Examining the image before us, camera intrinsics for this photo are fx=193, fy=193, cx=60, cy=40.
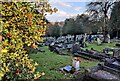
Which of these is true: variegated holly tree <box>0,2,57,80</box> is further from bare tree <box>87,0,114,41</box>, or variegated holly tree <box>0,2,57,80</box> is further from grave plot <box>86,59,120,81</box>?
bare tree <box>87,0,114,41</box>

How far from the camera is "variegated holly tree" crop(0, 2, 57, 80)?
10.3 ft

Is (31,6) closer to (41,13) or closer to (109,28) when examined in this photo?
(41,13)

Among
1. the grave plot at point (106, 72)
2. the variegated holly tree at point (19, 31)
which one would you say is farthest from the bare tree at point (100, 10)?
the variegated holly tree at point (19, 31)

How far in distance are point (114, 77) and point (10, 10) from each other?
12.8 feet

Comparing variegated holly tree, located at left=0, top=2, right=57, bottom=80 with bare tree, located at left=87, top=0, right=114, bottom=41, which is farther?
bare tree, located at left=87, top=0, right=114, bottom=41

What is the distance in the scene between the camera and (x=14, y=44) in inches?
128

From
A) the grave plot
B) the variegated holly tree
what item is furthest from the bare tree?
the variegated holly tree

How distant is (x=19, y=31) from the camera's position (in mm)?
3312

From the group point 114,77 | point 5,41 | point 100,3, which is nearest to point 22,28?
point 5,41

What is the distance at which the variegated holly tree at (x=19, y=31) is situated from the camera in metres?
3.12

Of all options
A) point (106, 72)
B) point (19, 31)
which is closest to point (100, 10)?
point (106, 72)

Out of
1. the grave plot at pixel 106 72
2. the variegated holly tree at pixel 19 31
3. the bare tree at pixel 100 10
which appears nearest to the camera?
the variegated holly tree at pixel 19 31

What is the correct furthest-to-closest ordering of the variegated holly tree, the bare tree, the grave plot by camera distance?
the bare tree, the grave plot, the variegated holly tree

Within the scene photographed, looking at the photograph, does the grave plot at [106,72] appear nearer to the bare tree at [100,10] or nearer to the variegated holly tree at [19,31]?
the variegated holly tree at [19,31]
